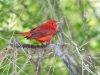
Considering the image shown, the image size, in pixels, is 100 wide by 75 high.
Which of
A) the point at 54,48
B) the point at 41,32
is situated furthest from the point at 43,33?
the point at 54,48

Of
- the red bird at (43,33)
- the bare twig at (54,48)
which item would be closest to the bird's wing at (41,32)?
the red bird at (43,33)

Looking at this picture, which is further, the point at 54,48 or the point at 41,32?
the point at 41,32

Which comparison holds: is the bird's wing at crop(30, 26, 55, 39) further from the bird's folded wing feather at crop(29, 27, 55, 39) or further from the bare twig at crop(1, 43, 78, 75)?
the bare twig at crop(1, 43, 78, 75)

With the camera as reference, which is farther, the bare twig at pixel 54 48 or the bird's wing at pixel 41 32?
the bird's wing at pixel 41 32

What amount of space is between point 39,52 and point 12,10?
284cm

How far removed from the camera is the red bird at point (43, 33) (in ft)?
15.5

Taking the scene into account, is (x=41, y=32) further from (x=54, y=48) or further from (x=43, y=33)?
(x=54, y=48)

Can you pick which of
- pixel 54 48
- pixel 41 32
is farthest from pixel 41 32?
pixel 54 48

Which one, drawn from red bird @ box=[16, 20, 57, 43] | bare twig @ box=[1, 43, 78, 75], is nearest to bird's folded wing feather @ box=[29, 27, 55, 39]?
red bird @ box=[16, 20, 57, 43]

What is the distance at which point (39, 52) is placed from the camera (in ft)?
11.3

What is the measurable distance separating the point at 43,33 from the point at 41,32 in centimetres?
6

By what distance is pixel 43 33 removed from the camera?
5.04m

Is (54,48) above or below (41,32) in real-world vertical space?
below

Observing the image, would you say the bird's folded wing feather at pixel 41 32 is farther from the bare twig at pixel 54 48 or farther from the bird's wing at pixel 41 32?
the bare twig at pixel 54 48
